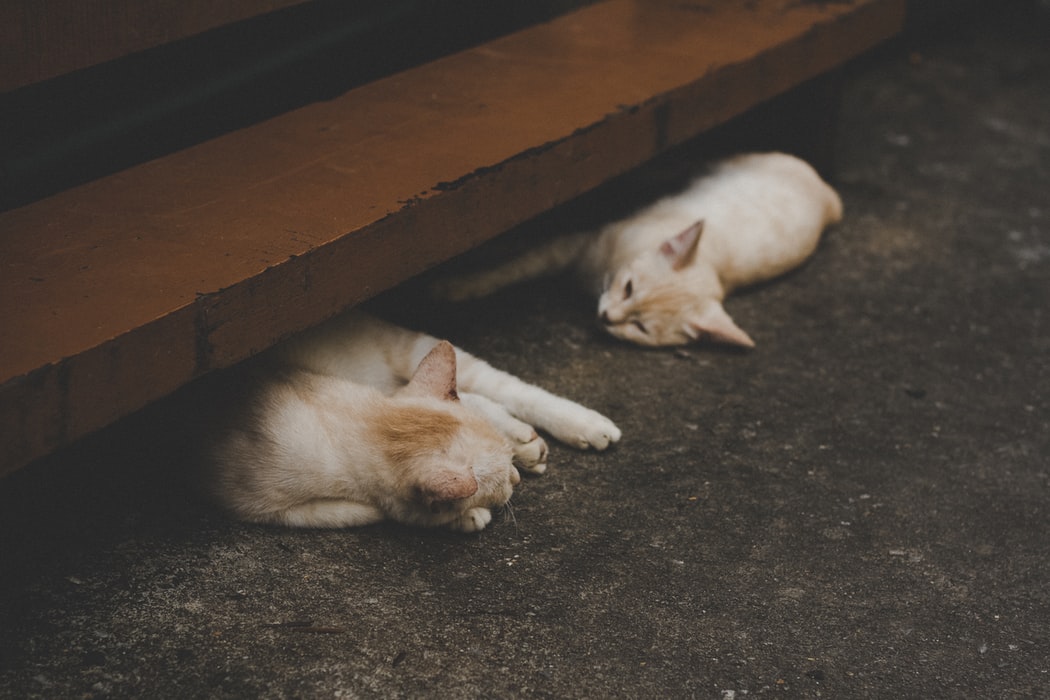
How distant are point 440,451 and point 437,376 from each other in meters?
0.23

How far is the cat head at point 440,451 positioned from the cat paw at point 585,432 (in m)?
0.34

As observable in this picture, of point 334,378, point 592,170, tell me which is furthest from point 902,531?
point 334,378

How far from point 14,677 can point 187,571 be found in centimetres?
41

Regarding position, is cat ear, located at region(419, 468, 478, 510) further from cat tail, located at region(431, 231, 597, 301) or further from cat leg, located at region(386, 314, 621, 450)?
cat tail, located at region(431, 231, 597, 301)

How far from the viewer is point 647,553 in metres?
2.44

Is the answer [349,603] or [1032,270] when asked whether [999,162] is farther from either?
[349,603]

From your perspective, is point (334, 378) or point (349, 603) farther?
point (334, 378)

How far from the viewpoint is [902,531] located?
8.46 ft

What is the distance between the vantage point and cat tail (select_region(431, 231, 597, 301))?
11.1 feet

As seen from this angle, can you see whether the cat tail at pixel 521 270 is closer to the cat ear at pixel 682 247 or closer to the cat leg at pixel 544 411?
the cat ear at pixel 682 247

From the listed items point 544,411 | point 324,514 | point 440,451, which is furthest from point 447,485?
point 544,411

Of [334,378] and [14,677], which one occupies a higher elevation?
[334,378]

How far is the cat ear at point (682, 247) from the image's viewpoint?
11.0 feet

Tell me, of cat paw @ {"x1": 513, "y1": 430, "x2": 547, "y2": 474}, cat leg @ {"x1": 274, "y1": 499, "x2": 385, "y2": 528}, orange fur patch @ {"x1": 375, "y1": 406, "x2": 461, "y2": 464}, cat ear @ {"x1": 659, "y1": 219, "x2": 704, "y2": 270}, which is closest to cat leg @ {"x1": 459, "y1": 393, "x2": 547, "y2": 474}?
cat paw @ {"x1": 513, "y1": 430, "x2": 547, "y2": 474}
